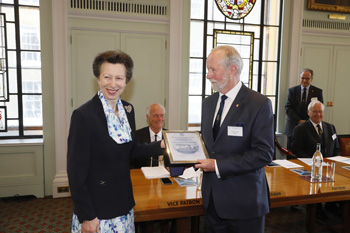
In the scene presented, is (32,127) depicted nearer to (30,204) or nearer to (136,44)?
(30,204)

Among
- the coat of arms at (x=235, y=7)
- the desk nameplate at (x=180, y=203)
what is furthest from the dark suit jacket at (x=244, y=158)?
the coat of arms at (x=235, y=7)

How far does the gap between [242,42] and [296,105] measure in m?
1.61

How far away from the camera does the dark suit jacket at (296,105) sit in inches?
218

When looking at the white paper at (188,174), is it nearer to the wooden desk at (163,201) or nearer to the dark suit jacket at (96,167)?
the wooden desk at (163,201)

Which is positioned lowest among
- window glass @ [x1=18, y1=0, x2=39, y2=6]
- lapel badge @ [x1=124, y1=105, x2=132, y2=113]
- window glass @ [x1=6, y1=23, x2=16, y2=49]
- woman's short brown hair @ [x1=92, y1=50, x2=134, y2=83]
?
lapel badge @ [x1=124, y1=105, x2=132, y2=113]

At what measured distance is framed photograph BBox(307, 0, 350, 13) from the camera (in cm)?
586

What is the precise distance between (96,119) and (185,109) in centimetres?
397

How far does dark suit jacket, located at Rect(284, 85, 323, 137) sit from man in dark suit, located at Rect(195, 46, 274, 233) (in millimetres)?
3941

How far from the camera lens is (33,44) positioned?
4906 mm

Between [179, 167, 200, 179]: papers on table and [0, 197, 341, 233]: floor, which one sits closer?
[179, 167, 200, 179]: papers on table

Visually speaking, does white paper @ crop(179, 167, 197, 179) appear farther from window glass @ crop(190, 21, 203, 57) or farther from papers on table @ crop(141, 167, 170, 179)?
window glass @ crop(190, 21, 203, 57)

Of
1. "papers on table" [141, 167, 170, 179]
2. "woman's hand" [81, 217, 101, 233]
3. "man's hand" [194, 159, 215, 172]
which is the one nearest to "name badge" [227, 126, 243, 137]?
"man's hand" [194, 159, 215, 172]

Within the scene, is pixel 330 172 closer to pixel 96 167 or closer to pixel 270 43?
pixel 96 167

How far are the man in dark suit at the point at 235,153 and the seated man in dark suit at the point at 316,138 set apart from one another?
254 centimetres
